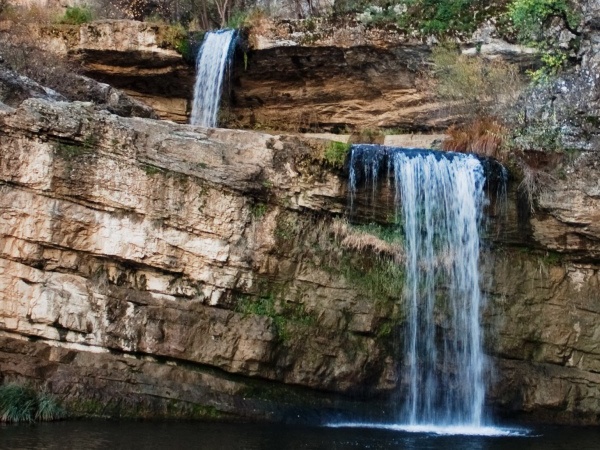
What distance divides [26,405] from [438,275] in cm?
738

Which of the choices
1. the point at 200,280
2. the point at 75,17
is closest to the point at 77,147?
the point at 200,280

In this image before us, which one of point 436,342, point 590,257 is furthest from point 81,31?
point 590,257

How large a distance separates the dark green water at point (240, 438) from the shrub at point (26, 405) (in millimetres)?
394

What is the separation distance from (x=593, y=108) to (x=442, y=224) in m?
3.83

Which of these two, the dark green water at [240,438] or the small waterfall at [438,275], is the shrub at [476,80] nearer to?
the small waterfall at [438,275]

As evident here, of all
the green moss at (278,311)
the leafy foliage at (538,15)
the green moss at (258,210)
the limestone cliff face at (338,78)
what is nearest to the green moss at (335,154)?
the green moss at (258,210)

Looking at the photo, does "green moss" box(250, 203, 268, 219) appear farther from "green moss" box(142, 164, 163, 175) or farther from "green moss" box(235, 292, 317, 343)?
"green moss" box(142, 164, 163, 175)

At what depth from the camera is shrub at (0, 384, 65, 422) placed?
12.1 meters

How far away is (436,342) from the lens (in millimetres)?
14539

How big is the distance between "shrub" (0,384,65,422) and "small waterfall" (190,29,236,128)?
865 cm

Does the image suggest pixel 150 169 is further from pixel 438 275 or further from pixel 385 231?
pixel 438 275

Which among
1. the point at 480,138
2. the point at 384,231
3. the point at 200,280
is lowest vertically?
the point at 200,280

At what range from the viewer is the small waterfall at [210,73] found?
19250 millimetres

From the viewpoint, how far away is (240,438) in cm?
1147
